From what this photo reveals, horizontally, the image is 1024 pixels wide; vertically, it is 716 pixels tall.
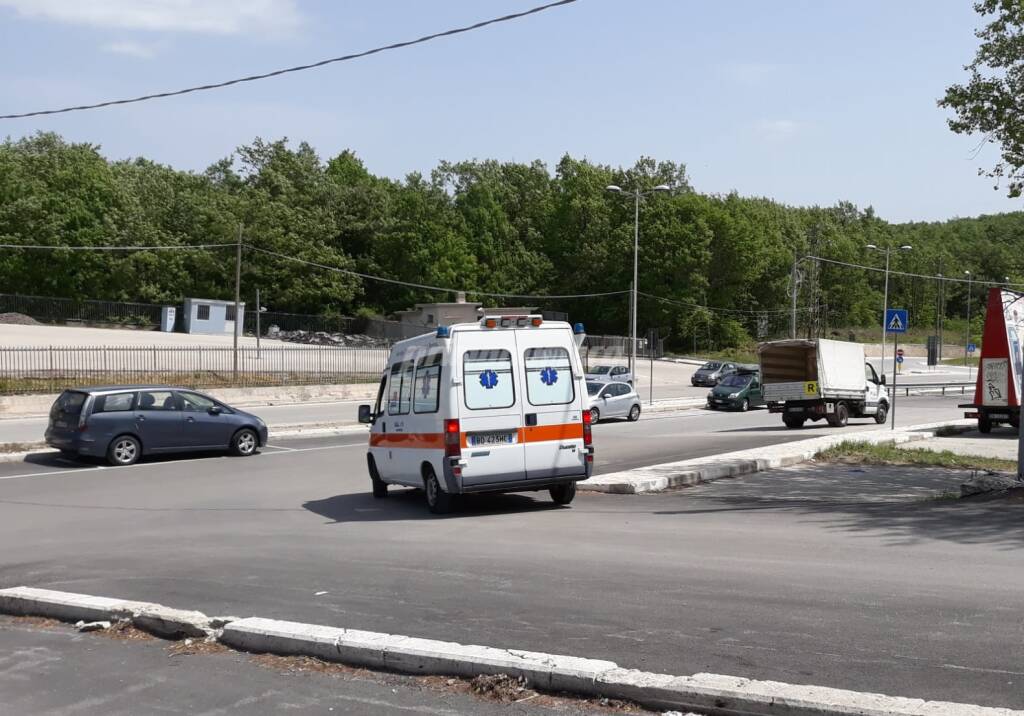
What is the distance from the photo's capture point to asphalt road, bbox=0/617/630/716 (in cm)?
554

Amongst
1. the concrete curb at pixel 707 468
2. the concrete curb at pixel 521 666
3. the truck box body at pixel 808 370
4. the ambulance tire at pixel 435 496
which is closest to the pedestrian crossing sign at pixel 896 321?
the concrete curb at pixel 707 468

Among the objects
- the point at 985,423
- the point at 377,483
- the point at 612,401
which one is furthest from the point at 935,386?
the point at 377,483

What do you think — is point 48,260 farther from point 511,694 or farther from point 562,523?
point 511,694

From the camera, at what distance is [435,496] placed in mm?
13859

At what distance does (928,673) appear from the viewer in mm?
5570

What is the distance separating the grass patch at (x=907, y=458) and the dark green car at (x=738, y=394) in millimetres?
20671

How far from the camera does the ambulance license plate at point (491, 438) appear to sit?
43.6 ft

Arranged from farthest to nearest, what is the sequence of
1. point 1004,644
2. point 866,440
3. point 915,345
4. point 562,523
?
point 915,345
point 866,440
point 562,523
point 1004,644

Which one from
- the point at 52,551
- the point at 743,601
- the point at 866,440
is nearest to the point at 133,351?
the point at 866,440

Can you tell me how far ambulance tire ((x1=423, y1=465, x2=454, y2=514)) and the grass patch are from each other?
32.0 feet

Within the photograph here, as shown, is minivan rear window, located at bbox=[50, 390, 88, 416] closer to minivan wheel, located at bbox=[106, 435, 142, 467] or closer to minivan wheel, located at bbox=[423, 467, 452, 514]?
minivan wheel, located at bbox=[106, 435, 142, 467]

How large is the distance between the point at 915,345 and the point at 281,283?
70.0 metres

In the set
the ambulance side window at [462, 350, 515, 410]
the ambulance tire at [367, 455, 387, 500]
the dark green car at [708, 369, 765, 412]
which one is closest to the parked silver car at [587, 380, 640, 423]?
the dark green car at [708, 369, 765, 412]

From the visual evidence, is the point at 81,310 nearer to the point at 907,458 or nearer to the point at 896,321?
the point at 896,321
